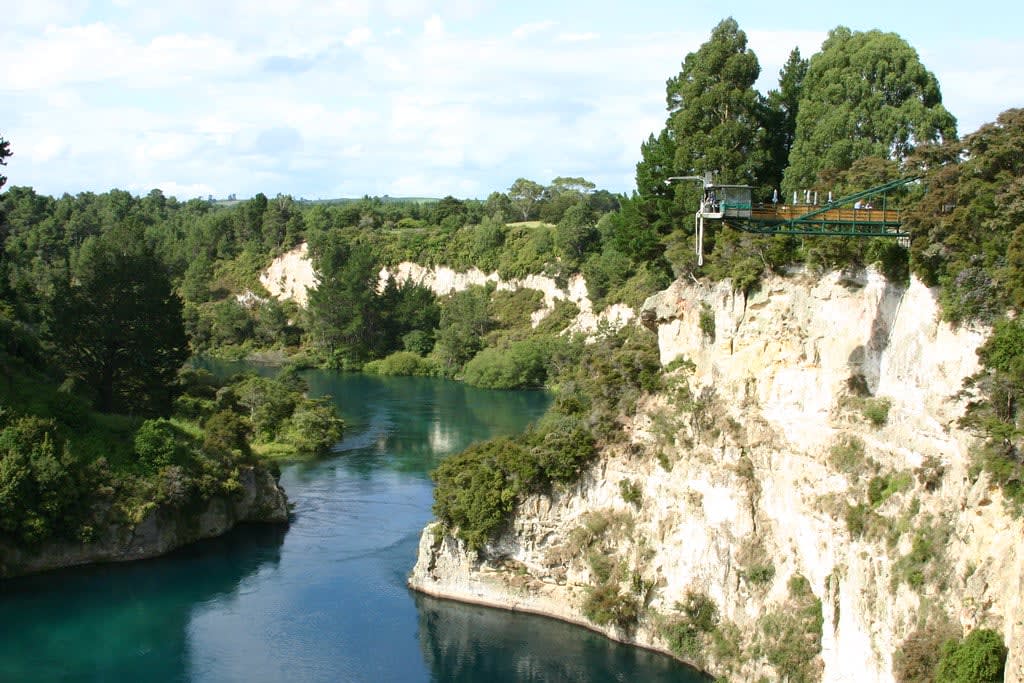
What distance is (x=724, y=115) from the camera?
154 feet

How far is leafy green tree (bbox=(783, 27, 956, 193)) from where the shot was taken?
41.2 meters

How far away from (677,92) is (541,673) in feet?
92.0

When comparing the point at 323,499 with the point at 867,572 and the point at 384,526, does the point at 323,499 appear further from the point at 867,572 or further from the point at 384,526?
the point at 867,572

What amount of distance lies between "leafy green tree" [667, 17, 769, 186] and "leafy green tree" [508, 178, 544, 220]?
7968 cm

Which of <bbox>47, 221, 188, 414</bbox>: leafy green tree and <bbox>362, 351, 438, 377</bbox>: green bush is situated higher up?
<bbox>47, 221, 188, 414</bbox>: leafy green tree

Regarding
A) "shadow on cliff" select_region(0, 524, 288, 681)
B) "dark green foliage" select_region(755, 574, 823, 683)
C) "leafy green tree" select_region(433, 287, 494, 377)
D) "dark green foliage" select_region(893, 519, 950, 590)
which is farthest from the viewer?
"leafy green tree" select_region(433, 287, 494, 377)

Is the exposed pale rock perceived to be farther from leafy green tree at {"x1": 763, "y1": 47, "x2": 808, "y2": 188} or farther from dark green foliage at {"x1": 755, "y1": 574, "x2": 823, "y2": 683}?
dark green foliage at {"x1": 755, "y1": 574, "x2": 823, "y2": 683}

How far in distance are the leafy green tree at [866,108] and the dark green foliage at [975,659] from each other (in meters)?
19.6

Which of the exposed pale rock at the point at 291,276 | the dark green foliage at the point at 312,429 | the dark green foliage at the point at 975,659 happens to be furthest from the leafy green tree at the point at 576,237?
the dark green foliage at the point at 975,659

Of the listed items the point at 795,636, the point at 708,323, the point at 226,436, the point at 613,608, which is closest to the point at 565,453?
the point at 613,608

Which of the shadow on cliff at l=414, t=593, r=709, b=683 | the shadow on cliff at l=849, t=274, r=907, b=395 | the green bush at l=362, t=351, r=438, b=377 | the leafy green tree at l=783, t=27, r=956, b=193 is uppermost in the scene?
the leafy green tree at l=783, t=27, r=956, b=193

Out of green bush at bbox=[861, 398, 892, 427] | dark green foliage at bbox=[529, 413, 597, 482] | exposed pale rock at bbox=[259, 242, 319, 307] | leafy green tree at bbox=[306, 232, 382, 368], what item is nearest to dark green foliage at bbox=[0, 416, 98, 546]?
dark green foliage at bbox=[529, 413, 597, 482]

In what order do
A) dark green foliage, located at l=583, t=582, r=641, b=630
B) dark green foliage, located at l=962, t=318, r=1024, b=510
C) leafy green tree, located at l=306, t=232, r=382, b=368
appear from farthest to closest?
1. leafy green tree, located at l=306, t=232, r=382, b=368
2. dark green foliage, located at l=583, t=582, r=641, b=630
3. dark green foliage, located at l=962, t=318, r=1024, b=510

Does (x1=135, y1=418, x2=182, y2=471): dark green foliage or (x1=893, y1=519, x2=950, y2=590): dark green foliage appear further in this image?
(x1=135, y1=418, x2=182, y2=471): dark green foliage
